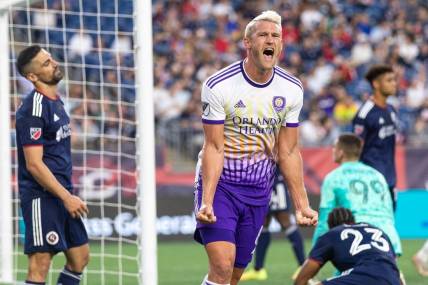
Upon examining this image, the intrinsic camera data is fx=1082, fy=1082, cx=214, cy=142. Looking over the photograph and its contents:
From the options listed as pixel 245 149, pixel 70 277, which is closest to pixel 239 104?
pixel 245 149

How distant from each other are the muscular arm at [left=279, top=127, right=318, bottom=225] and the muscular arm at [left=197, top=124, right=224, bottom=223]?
49cm

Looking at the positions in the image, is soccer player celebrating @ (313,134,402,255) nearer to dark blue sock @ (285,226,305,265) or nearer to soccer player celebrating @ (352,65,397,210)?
soccer player celebrating @ (352,65,397,210)

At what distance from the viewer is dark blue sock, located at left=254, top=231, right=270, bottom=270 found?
11.6 m

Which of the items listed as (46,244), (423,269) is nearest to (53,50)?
(423,269)

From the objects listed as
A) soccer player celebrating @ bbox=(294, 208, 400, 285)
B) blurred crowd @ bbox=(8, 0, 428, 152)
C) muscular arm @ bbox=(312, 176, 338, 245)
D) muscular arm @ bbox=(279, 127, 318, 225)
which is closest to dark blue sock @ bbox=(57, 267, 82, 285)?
soccer player celebrating @ bbox=(294, 208, 400, 285)

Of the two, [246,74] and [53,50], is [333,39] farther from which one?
[246,74]

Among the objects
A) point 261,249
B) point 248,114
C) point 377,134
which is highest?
point 248,114

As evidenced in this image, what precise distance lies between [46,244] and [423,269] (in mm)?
4684

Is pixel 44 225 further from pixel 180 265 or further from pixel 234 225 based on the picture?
pixel 180 265

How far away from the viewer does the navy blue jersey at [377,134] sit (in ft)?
35.6

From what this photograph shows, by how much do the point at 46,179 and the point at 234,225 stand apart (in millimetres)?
1535

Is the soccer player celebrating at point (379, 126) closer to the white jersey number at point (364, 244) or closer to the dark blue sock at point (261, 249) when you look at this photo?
the dark blue sock at point (261, 249)

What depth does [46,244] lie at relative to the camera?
26.0 feet

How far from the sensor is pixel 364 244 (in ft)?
26.0
